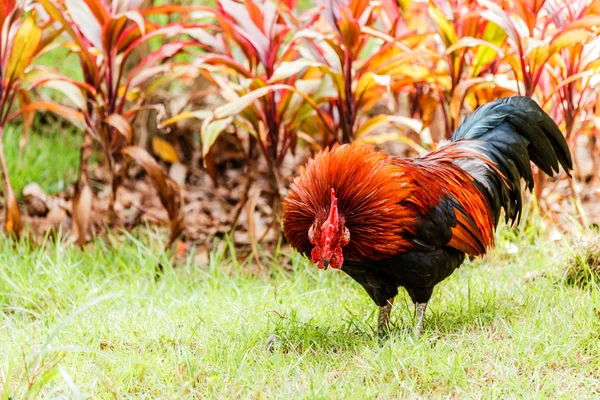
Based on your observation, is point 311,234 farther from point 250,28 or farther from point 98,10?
point 98,10

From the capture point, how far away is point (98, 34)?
4.05 meters

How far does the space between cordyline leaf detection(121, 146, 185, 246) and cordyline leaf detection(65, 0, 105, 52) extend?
2.00 feet

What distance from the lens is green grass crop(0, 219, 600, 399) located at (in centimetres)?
267

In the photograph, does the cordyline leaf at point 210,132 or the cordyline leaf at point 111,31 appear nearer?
the cordyline leaf at point 210,132

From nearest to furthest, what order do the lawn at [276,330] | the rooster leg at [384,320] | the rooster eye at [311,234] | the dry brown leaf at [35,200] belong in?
the lawn at [276,330], the rooster eye at [311,234], the rooster leg at [384,320], the dry brown leaf at [35,200]

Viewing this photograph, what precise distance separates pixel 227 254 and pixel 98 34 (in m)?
1.58

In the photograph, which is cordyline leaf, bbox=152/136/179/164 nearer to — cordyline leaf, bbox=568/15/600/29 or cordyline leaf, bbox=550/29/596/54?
cordyline leaf, bbox=550/29/596/54

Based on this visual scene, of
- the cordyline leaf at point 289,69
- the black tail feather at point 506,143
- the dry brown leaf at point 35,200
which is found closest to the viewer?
the black tail feather at point 506,143

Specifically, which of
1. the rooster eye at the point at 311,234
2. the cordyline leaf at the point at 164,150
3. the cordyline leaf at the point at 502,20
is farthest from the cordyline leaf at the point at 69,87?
the cordyline leaf at the point at 502,20

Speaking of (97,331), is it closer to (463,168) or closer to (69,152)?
(463,168)

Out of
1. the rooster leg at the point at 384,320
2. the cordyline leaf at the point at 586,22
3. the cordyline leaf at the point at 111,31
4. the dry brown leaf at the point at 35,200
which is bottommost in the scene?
the dry brown leaf at the point at 35,200

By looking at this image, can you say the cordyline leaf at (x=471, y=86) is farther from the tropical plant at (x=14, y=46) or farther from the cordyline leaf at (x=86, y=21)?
the tropical plant at (x=14, y=46)

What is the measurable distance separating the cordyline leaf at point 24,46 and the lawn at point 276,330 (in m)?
1.03

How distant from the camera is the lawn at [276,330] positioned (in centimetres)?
267
